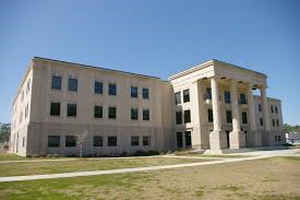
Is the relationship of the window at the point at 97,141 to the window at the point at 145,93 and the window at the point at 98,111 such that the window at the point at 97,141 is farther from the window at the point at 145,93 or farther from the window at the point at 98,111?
the window at the point at 145,93

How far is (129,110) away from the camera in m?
39.8

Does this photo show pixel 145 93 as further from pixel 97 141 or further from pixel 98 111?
pixel 97 141

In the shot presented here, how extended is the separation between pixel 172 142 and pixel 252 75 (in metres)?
19.9

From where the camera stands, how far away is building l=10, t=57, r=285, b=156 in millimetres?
32500

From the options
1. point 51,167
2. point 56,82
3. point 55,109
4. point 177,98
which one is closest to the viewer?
point 51,167

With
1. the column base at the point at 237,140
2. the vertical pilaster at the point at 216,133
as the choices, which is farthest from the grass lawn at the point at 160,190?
the column base at the point at 237,140

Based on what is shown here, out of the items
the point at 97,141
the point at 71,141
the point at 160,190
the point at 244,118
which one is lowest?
the point at 160,190

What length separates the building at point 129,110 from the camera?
107ft

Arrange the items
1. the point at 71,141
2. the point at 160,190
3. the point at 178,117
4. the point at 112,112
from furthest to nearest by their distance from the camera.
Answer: the point at 178,117, the point at 112,112, the point at 71,141, the point at 160,190

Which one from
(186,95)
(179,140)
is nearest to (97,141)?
(179,140)

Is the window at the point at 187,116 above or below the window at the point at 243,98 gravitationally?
below

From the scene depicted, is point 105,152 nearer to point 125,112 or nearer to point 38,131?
point 125,112

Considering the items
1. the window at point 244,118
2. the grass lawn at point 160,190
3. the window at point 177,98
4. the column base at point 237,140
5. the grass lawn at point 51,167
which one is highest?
the window at point 177,98

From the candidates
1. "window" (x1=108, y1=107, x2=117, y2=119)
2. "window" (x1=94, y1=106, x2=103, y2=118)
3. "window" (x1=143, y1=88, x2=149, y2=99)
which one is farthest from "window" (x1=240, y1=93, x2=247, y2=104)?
"window" (x1=94, y1=106, x2=103, y2=118)
